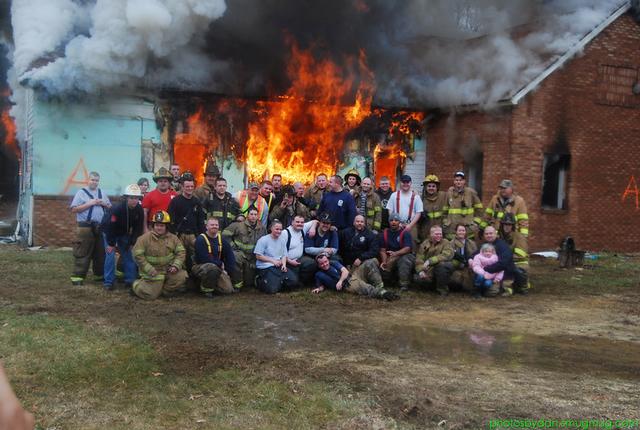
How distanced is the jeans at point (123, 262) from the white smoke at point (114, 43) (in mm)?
4727

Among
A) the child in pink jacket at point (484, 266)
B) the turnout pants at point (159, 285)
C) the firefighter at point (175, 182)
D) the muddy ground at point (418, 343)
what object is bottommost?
the muddy ground at point (418, 343)

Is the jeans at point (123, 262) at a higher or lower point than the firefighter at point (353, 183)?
lower

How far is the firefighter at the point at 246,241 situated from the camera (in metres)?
8.59

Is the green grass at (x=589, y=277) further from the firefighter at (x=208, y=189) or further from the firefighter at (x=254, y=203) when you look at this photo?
the firefighter at (x=208, y=189)

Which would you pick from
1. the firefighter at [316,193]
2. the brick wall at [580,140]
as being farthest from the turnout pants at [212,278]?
the brick wall at [580,140]

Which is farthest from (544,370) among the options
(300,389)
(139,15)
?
(139,15)

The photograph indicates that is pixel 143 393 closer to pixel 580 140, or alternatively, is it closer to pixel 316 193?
pixel 316 193

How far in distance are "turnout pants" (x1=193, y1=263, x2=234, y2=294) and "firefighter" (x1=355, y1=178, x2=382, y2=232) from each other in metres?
2.59

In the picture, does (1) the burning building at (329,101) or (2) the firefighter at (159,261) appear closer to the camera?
(2) the firefighter at (159,261)

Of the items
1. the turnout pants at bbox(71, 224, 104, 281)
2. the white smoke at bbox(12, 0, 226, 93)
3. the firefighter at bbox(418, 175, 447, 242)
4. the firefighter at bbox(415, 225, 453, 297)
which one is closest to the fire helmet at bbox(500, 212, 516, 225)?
the firefighter at bbox(418, 175, 447, 242)

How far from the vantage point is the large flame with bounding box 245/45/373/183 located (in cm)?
1385

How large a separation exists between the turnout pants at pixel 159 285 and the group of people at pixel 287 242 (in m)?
0.01

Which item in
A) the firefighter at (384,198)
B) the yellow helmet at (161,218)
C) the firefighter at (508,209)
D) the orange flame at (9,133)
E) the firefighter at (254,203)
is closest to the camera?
the yellow helmet at (161,218)

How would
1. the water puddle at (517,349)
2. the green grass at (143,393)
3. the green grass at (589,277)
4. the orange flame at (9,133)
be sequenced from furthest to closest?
the orange flame at (9,133) < the green grass at (589,277) < the water puddle at (517,349) < the green grass at (143,393)
